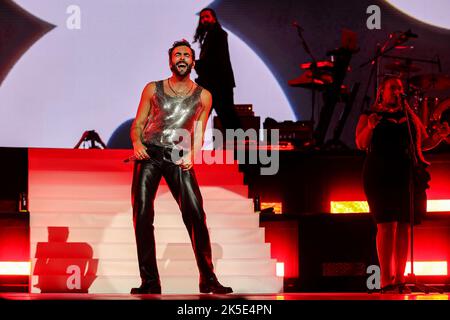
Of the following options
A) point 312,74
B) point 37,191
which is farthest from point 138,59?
point 37,191

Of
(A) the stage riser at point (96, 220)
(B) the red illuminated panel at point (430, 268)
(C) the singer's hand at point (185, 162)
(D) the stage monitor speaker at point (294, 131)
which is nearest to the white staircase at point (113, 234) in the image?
(A) the stage riser at point (96, 220)

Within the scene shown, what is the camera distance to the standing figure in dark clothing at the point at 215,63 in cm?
971

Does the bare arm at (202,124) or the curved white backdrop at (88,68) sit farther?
the curved white backdrop at (88,68)

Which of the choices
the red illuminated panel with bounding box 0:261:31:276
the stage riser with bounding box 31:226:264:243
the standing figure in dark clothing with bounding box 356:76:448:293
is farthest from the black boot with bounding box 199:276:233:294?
the red illuminated panel with bounding box 0:261:31:276

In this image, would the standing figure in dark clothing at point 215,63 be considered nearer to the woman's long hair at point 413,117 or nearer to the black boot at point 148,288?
the woman's long hair at point 413,117

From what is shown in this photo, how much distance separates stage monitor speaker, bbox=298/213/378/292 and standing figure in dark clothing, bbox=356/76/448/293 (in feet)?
8.08

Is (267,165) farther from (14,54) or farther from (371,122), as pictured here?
(14,54)

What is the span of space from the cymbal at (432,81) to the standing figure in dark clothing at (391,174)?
4415 mm

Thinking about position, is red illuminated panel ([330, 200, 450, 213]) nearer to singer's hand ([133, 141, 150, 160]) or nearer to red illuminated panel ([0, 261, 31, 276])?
red illuminated panel ([0, 261, 31, 276])

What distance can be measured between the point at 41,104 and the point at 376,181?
634 cm

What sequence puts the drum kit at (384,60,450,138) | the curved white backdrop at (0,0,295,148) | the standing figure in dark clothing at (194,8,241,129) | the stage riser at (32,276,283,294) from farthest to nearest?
1. the curved white backdrop at (0,0,295,148)
2. the drum kit at (384,60,450,138)
3. the standing figure in dark clothing at (194,8,241,129)
4. the stage riser at (32,276,283,294)

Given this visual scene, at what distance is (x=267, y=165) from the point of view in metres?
9.70

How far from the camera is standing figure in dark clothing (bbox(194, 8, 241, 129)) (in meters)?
9.71
